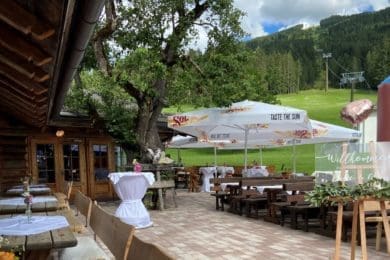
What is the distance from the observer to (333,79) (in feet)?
294

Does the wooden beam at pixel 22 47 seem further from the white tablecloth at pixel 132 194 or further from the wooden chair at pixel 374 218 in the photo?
the white tablecloth at pixel 132 194

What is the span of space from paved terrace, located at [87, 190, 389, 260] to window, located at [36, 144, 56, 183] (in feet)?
14.5

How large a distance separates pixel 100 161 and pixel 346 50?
7462 cm

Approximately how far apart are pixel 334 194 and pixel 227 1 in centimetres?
920

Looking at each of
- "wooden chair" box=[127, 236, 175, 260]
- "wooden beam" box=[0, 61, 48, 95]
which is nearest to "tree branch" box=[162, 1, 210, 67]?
"wooden beam" box=[0, 61, 48, 95]

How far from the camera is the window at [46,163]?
518 inches

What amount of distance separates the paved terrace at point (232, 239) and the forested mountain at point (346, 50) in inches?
2284

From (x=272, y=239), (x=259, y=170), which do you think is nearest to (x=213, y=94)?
(x=259, y=170)

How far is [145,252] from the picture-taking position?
228cm

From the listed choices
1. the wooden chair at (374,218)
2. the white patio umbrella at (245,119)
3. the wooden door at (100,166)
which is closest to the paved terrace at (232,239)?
the wooden chair at (374,218)

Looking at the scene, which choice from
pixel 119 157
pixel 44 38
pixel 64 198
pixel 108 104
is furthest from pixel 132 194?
pixel 119 157

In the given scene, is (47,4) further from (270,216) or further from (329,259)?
Answer: (270,216)

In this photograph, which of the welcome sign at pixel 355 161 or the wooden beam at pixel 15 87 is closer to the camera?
the wooden beam at pixel 15 87

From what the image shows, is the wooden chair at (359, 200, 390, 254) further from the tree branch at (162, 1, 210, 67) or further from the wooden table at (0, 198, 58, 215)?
the tree branch at (162, 1, 210, 67)
